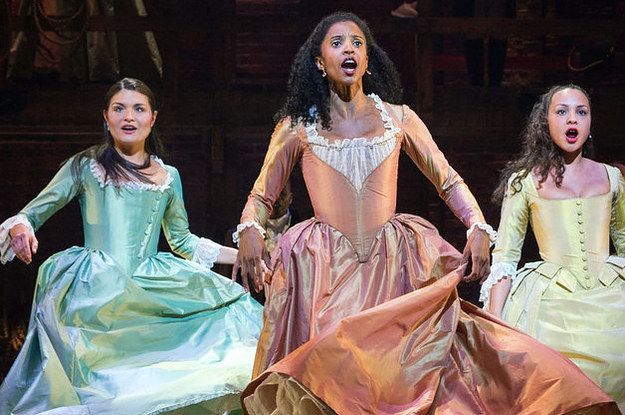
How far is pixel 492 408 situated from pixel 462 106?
12.2ft

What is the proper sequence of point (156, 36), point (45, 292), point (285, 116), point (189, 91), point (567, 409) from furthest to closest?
point (156, 36) < point (189, 91) < point (45, 292) < point (285, 116) < point (567, 409)

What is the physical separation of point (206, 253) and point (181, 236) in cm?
14

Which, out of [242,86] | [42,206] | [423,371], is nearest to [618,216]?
[423,371]

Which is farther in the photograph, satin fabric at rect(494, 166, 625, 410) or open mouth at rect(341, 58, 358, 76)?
satin fabric at rect(494, 166, 625, 410)

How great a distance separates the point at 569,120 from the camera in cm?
484

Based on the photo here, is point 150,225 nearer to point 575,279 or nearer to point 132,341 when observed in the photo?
point 132,341

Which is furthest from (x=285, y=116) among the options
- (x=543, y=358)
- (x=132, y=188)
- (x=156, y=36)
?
(x=156, y=36)

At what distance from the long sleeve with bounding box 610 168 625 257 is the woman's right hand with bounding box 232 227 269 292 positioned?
5.29 ft

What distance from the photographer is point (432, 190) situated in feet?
26.0

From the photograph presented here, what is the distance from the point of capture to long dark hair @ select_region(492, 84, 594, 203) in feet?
15.9

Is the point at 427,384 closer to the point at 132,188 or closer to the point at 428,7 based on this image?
the point at 132,188

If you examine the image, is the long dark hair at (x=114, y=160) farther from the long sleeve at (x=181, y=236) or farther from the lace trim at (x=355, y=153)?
the lace trim at (x=355, y=153)

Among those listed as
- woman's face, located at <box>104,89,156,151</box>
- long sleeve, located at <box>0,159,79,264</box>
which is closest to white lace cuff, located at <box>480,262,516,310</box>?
Answer: woman's face, located at <box>104,89,156,151</box>

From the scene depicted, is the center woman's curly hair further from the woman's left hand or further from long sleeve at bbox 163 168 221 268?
long sleeve at bbox 163 168 221 268
